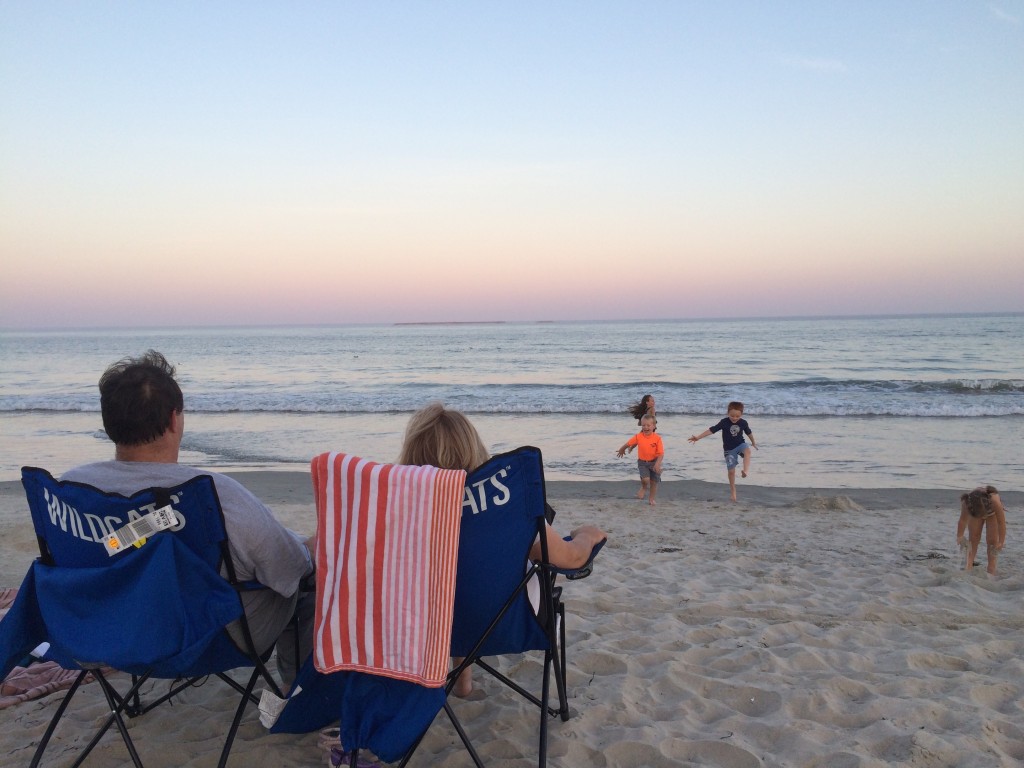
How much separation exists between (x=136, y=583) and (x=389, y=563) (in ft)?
2.36

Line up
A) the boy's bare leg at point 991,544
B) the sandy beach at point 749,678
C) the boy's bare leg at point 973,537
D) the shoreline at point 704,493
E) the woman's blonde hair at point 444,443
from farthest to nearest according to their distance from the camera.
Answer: the shoreline at point 704,493 < the boy's bare leg at point 973,537 < the boy's bare leg at point 991,544 < the sandy beach at point 749,678 < the woman's blonde hair at point 444,443

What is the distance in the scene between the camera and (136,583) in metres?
2.15

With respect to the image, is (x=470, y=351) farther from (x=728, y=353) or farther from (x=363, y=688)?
(x=363, y=688)

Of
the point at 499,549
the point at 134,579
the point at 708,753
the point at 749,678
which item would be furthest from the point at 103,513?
the point at 749,678

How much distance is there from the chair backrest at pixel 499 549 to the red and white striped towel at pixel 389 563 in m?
0.08

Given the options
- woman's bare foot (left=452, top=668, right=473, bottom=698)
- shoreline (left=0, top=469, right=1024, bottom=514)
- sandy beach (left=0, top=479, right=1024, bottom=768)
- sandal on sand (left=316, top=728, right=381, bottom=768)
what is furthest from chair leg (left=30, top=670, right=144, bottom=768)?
shoreline (left=0, top=469, right=1024, bottom=514)

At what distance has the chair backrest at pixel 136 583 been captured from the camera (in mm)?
2117

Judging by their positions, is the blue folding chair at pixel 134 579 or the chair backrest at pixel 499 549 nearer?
the blue folding chair at pixel 134 579

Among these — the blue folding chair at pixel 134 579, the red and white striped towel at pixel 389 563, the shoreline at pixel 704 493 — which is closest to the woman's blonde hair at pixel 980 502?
the shoreline at pixel 704 493

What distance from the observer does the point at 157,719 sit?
9.47ft

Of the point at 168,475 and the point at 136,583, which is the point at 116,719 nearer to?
the point at 136,583

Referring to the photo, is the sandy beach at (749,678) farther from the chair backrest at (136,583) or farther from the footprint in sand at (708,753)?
the chair backrest at (136,583)

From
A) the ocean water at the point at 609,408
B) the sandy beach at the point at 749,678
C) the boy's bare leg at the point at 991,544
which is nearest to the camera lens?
the sandy beach at the point at 749,678

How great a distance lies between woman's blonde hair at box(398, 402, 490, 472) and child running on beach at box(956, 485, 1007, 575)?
152 inches
